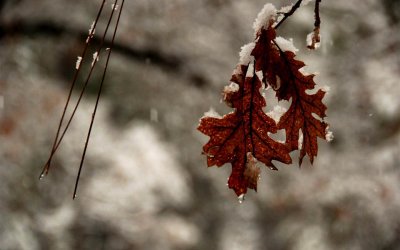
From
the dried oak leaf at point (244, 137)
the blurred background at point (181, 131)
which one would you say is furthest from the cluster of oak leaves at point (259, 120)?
the blurred background at point (181, 131)

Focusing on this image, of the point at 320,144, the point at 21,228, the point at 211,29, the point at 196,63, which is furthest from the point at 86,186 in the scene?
the point at 320,144

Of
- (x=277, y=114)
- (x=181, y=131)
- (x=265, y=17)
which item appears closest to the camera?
(x=265, y=17)

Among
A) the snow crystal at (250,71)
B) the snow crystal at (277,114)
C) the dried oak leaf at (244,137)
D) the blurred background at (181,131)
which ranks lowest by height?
the dried oak leaf at (244,137)

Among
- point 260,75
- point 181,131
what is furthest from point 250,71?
point 181,131

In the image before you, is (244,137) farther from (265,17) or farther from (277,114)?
(265,17)

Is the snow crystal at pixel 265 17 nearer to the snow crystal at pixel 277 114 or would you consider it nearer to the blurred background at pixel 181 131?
the snow crystal at pixel 277 114

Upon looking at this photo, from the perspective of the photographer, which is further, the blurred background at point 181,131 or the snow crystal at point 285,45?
the blurred background at point 181,131
